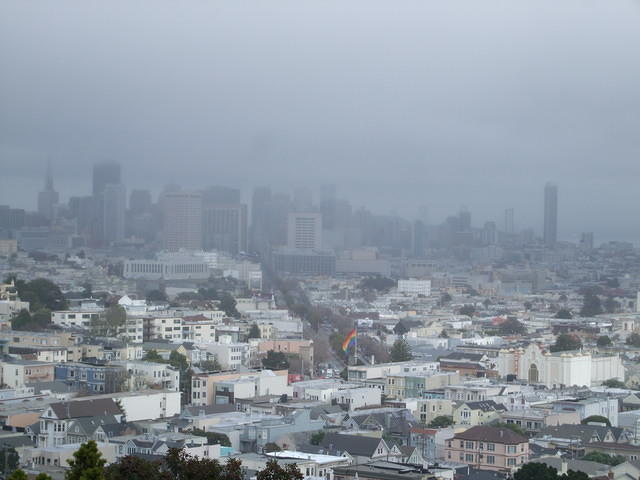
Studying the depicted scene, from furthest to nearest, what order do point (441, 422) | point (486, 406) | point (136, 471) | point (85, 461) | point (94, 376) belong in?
point (94, 376) < point (486, 406) < point (441, 422) < point (136, 471) < point (85, 461)

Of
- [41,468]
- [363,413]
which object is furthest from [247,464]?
[363,413]

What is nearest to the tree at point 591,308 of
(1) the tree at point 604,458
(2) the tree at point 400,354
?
(2) the tree at point 400,354

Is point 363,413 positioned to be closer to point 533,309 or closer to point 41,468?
point 41,468

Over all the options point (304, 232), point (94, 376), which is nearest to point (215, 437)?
point (94, 376)

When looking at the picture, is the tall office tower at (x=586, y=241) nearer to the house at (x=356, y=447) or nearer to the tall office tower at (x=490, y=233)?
the tall office tower at (x=490, y=233)

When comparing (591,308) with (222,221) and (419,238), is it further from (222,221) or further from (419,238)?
(419,238)
